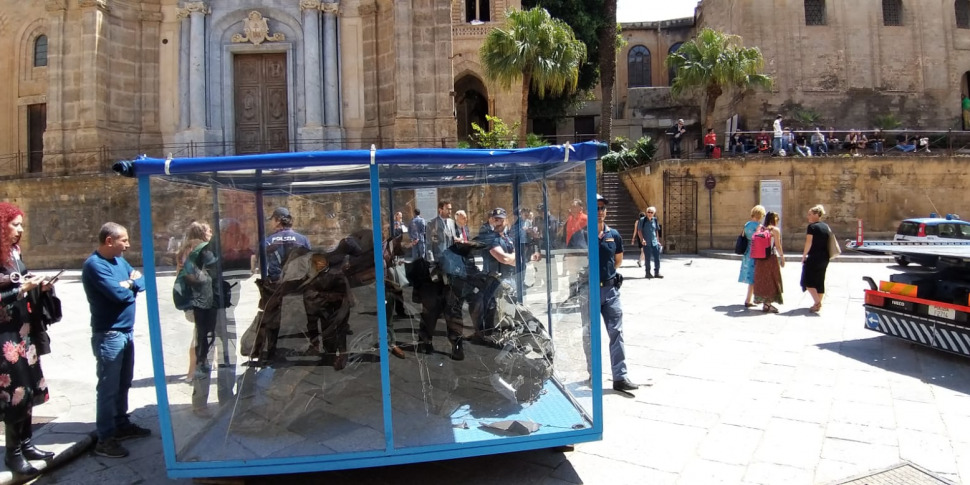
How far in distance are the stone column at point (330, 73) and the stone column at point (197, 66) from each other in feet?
12.6

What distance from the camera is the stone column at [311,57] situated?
1964cm

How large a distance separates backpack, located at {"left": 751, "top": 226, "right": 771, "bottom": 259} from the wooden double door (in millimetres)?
15649

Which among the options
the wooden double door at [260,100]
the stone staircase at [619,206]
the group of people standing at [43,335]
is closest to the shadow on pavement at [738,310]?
the group of people standing at [43,335]

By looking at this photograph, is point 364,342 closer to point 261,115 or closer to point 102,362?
point 102,362

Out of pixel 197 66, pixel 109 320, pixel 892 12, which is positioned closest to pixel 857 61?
pixel 892 12

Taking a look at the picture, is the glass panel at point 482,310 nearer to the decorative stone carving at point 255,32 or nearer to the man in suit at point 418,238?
the man in suit at point 418,238

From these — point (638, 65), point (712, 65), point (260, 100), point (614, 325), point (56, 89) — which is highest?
point (638, 65)

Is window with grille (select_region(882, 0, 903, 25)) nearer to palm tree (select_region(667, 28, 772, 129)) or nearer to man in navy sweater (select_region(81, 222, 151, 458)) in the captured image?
palm tree (select_region(667, 28, 772, 129))

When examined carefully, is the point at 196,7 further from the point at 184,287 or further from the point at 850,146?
the point at 850,146

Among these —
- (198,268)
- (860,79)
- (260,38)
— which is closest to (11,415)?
(198,268)

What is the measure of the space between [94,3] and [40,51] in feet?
30.7

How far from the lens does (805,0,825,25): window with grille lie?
33.2 m

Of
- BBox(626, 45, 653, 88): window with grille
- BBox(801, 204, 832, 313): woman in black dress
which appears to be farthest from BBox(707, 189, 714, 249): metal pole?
BBox(626, 45, 653, 88): window with grille

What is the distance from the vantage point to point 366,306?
459 cm
